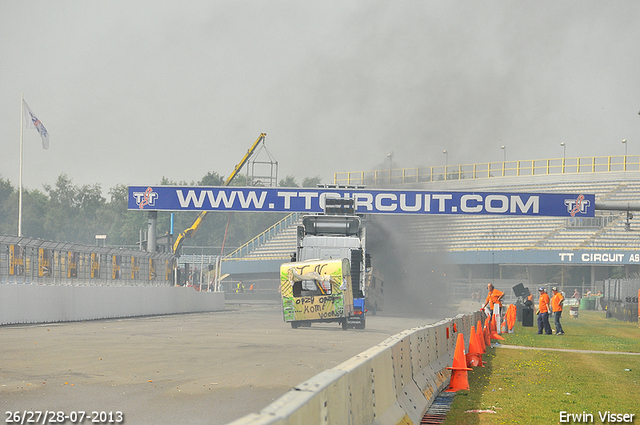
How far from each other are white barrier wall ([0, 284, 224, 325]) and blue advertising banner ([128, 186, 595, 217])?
4.99m

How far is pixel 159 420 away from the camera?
332 inches

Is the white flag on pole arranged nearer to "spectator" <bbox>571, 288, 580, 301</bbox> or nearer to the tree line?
"spectator" <bbox>571, 288, 580, 301</bbox>

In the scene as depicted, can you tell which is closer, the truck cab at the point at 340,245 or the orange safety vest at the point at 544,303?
the orange safety vest at the point at 544,303

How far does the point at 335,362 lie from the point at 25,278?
1429cm

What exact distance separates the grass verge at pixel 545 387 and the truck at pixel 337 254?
6593 millimetres

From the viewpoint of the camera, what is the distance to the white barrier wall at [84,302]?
24.5 m

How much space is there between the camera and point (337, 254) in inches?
1134

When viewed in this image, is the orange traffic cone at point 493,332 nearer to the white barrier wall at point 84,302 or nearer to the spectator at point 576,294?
the white barrier wall at point 84,302

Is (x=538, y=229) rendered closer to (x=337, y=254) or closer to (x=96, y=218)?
(x=337, y=254)

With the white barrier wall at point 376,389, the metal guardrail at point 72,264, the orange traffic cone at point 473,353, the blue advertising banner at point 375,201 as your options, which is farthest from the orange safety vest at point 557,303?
the metal guardrail at point 72,264

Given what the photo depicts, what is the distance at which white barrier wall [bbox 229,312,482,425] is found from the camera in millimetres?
4445

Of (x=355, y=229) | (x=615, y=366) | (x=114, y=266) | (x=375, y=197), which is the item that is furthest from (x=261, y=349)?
(x=375, y=197)

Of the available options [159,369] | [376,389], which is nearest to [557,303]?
[159,369]

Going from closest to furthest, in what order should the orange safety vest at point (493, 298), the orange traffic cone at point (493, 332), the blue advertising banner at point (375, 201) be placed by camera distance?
the orange traffic cone at point (493, 332) < the orange safety vest at point (493, 298) < the blue advertising banner at point (375, 201)
